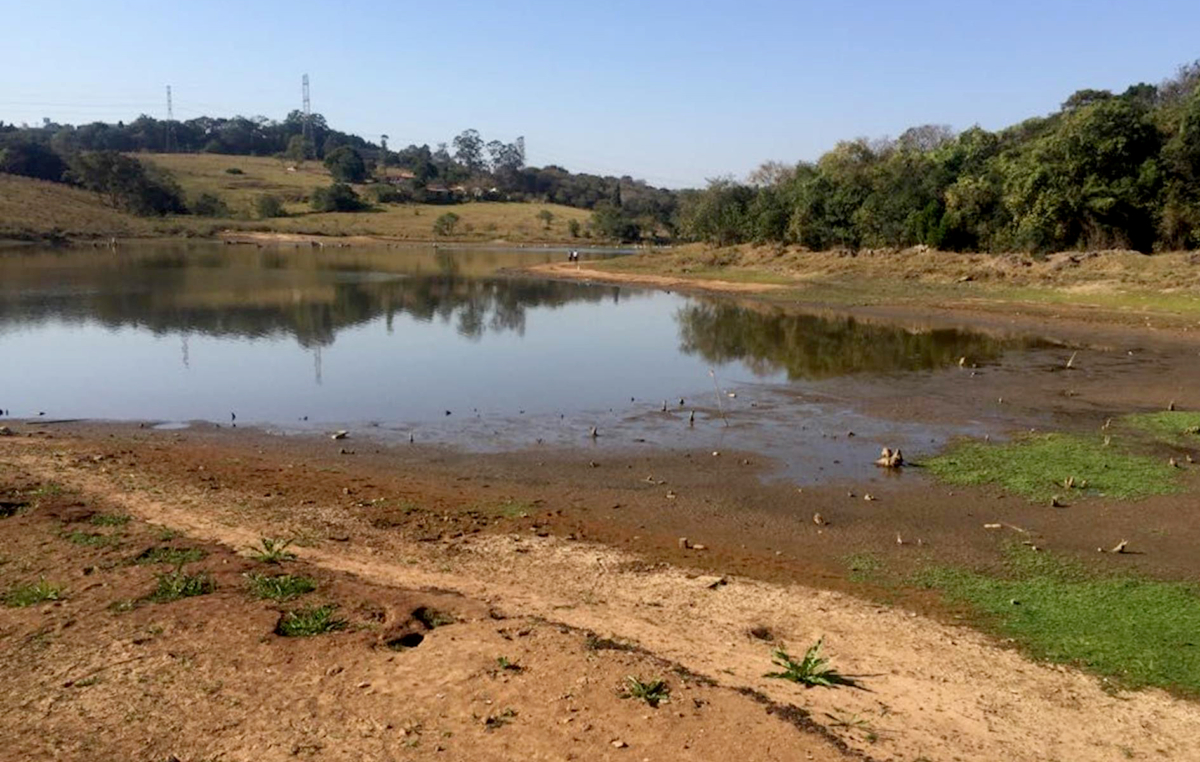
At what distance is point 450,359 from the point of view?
85.0 feet

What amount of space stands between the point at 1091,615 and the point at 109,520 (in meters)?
10.6

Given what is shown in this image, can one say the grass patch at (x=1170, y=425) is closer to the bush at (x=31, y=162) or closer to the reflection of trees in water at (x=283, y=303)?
the reflection of trees in water at (x=283, y=303)

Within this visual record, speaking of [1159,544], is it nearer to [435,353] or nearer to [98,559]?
[98,559]

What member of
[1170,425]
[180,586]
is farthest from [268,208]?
[180,586]

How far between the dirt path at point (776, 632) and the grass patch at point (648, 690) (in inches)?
20.8

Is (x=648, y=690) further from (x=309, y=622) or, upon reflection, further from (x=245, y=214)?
(x=245, y=214)

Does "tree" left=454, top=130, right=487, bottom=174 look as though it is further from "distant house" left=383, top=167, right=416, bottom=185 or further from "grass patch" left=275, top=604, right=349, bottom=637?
"grass patch" left=275, top=604, right=349, bottom=637

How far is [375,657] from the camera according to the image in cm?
672

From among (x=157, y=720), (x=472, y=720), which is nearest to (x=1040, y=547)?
(x=472, y=720)

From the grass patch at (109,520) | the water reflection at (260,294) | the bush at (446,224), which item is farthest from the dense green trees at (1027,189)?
the bush at (446,224)

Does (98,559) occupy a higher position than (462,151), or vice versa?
(462,151)

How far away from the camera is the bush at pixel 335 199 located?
372ft

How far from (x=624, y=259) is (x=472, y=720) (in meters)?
63.7

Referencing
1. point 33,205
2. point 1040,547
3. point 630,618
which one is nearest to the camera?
point 630,618
